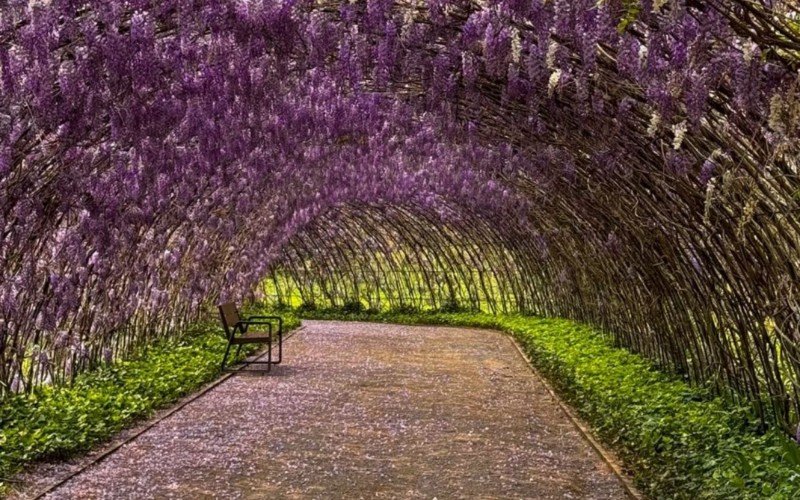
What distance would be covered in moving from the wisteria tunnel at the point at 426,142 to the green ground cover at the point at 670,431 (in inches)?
11.0

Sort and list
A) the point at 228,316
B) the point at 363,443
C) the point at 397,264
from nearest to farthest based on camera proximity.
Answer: the point at 363,443 → the point at 228,316 → the point at 397,264

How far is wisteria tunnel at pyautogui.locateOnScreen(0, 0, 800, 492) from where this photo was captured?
4551 mm

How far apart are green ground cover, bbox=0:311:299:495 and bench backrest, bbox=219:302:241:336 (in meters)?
0.44

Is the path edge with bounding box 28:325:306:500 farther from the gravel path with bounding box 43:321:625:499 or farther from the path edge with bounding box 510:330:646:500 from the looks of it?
the path edge with bounding box 510:330:646:500

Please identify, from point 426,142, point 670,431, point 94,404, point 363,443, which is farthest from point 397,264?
point 670,431

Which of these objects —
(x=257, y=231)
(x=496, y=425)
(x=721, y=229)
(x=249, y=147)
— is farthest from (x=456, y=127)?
(x=257, y=231)

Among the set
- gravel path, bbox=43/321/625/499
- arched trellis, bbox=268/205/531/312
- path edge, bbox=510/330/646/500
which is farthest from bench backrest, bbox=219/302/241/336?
arched trellis, bbox=268/205/531/312

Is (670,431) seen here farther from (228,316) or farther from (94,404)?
(228,316)

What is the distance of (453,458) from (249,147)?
3.57 meters

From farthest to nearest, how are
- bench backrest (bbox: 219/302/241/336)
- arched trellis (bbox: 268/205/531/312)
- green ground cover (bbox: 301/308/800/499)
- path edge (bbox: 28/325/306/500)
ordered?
1. arched trellis (bbox: 268/205/531/312)
2. bench backrest (bbox: 219/302/241/336)
3. path edge (bbox: 28/325/306/500)
4. green ground cover (bbox: 301/308/800/499)

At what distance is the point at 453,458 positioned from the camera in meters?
6.89

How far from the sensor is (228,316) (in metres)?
11.9

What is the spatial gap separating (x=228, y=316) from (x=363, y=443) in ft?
16.1

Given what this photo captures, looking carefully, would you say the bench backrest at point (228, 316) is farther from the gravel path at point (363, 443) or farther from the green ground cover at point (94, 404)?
the gravel path at point (363, 443)
